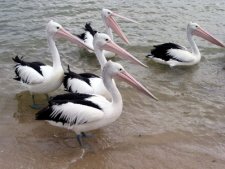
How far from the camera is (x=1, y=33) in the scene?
8656 millimetres

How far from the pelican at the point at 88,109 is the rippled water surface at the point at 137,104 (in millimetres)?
358

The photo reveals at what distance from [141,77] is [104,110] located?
8.10ft

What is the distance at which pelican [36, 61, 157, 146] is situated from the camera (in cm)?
460

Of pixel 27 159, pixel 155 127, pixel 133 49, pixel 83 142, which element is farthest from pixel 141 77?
pixel 27 159

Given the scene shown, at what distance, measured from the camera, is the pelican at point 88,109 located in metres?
4.60

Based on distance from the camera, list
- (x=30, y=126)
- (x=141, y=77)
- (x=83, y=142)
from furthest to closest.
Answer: (x=141, y=77)
(x=30, y=126)
(x=83, y=142)

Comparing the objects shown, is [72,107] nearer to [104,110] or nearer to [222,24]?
[104,110]

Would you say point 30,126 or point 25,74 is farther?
point 25,74

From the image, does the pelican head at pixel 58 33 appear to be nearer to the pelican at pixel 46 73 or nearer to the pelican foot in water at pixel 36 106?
the pelican at pixel 46 73

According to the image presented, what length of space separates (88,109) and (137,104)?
1504 mm

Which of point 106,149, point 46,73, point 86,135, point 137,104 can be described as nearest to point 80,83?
point 46,73

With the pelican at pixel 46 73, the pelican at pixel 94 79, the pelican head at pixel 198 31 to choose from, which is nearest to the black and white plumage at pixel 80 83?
the pelican at pixel 94 79

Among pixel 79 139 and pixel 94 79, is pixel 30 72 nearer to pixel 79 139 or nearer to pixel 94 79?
pixel 94 79

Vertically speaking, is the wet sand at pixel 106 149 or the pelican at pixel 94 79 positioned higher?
the pelican at pixel 94 79
